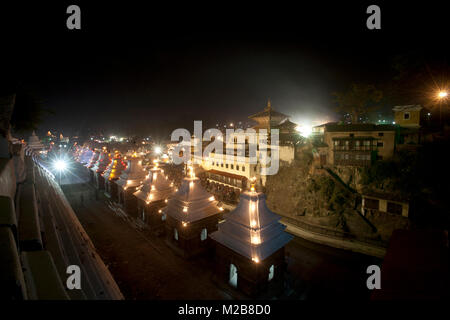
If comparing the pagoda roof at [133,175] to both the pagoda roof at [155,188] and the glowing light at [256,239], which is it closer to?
the pagoda roof at [155,188]

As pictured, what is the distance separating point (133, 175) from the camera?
18.9 metres

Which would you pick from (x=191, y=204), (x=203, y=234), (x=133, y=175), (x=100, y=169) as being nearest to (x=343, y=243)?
(x=203, y=234)

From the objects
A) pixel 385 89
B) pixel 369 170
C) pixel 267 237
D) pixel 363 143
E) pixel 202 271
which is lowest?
pixel 202 271

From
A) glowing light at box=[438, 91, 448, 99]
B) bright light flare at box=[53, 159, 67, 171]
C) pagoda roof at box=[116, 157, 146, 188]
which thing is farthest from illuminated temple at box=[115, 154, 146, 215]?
glowing light at box=[438, 91, 448, 99]

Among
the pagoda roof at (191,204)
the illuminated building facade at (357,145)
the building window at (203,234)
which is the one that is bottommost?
the building window at (203,234)

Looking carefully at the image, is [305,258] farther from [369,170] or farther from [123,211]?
[123,211]

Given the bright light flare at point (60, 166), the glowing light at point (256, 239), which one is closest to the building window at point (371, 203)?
the glowing light at point (256, 239)

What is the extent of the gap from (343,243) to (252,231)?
11580mm

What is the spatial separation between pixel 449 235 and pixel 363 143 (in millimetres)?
15364

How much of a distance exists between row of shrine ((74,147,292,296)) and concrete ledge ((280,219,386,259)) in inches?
220

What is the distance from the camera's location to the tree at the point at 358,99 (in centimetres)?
2922
